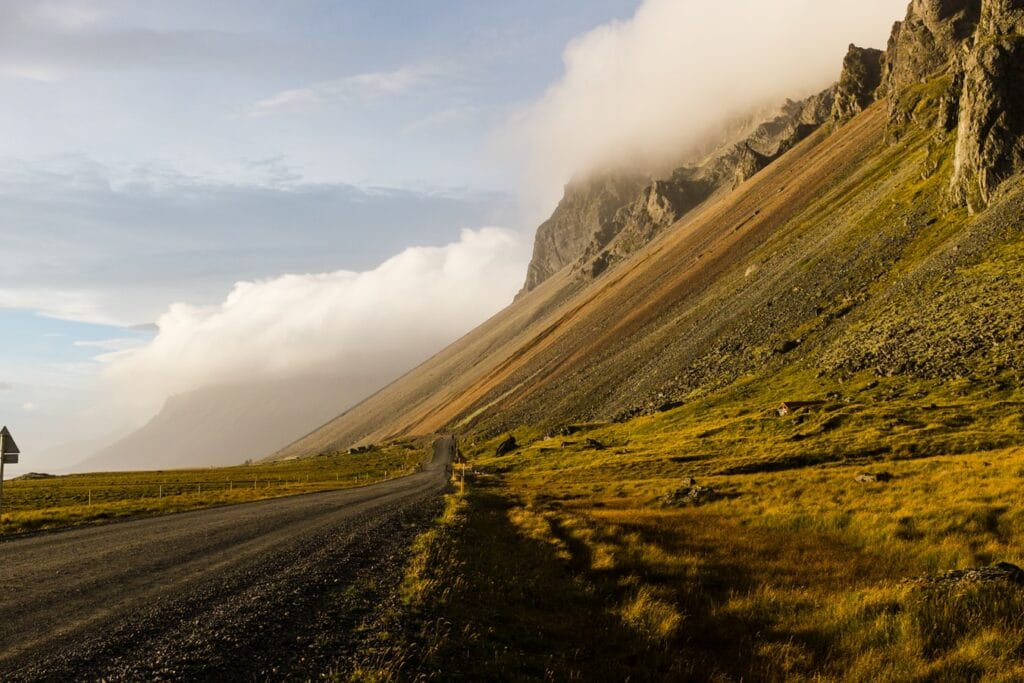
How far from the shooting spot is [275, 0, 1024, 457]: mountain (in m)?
70.9

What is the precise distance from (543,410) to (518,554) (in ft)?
347

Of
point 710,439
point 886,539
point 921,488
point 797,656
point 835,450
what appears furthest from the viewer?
point 710,439

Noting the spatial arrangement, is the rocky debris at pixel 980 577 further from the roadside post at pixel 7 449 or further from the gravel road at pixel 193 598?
the roadside post at pixel 7 449

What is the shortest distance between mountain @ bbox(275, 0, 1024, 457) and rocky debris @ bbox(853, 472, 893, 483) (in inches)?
1223

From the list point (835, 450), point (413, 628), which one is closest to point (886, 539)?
point (413, 628)

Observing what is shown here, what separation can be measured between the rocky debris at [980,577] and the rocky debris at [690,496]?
819 inches

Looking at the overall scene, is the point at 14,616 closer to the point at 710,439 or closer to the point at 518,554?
the point at 518,554

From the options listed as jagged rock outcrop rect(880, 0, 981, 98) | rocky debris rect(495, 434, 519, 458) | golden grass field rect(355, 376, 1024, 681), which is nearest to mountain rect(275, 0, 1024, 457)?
jagged rock outcrop rect(880, 0, 981, 98)

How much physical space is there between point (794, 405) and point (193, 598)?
66907mm

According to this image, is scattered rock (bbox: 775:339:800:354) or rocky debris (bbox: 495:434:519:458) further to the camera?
rocky debris (bbox: 495:434:519:458)

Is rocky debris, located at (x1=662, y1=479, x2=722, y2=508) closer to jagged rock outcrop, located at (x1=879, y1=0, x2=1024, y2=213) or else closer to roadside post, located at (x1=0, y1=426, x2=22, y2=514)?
roadside post, located at (x1=0, y1=426, x2=22, y2=514)

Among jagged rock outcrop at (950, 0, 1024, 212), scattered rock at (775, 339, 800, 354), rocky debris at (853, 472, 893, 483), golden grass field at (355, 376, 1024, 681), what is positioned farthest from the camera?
jagged rock outcrop at (950, 0, 1024, 212)

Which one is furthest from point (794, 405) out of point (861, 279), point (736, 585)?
point (736, 585)

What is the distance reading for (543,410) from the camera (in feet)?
404
